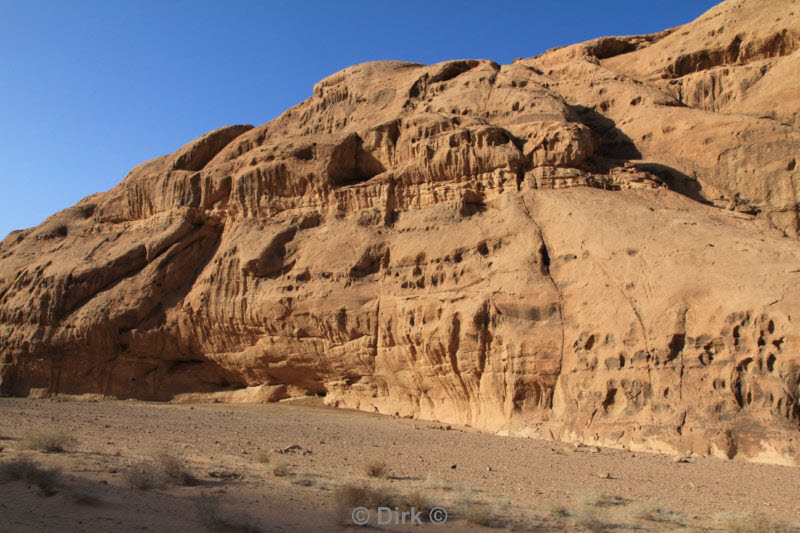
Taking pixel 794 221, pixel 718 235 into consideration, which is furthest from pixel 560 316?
pixel 794 221

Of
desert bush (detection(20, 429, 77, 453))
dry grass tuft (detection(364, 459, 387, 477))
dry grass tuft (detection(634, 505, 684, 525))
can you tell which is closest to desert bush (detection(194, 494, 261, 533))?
dry grass tuft (detection(364, 459, 387, 477))

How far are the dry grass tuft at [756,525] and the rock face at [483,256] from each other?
6088 millimetres

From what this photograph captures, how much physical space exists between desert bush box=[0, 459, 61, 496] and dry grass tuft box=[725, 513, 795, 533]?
7.84 meters

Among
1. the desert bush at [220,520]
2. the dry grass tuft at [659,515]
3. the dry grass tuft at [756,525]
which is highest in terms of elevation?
the desert bush at [220,520]

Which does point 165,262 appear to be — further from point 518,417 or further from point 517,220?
point 518,417

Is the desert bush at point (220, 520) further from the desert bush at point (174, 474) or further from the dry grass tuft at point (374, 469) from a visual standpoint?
the dry grass tuft at point (374, 469)

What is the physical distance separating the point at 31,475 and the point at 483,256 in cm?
1536

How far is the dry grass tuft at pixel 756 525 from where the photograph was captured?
723cm

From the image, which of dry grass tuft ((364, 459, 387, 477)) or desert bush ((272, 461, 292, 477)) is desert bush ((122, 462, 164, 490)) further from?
dry grass tuft ((364, 459, 387, 477))

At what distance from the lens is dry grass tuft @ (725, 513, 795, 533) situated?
7234mm

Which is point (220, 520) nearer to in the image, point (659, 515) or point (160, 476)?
point (160, 476)

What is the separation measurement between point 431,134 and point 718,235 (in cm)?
1133

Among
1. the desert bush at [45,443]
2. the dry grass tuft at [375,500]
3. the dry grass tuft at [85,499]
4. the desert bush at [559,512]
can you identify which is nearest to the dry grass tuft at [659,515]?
the desert bush at [559,512]

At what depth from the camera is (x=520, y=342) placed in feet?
59.5
